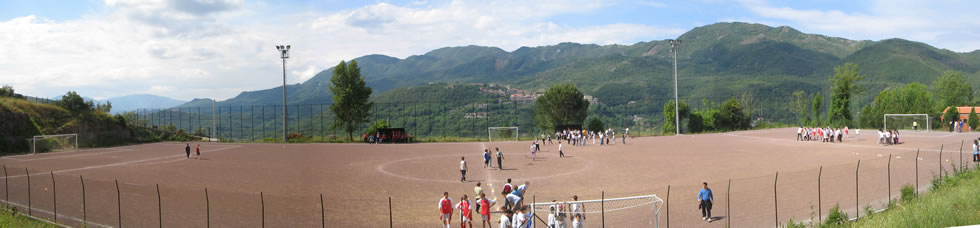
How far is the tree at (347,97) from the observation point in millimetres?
51156

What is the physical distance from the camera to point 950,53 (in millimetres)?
190125

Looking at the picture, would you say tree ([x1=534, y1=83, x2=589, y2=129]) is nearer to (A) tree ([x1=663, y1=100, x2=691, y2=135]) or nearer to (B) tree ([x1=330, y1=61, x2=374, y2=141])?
(A) tree ([x1=663, y1=100, x2=691, y2=135])

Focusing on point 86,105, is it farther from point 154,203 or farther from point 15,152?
point 154,203

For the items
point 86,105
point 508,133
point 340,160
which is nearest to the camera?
point 340,160

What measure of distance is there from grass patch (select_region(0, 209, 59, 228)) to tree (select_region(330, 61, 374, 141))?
117 ft

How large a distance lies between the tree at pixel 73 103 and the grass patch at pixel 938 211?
60.7 meters

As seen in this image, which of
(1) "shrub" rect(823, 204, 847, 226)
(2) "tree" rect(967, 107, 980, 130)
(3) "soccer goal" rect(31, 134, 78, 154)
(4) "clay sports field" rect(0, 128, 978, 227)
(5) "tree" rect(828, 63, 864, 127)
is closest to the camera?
(1) "shrub" rect(823, 204, 847, 226)

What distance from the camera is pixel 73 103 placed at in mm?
48844

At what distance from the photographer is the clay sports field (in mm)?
13938

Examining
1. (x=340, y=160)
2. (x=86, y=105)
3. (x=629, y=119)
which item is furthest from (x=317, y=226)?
(x=629, y=119)

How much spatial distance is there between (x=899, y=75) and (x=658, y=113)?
87.5 m

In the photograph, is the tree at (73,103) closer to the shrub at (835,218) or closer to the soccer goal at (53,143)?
the soccer goal at (53,143)

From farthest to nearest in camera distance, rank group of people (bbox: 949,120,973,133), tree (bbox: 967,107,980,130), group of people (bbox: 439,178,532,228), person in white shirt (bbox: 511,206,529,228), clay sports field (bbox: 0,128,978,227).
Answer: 1. tree (bbox: 967,107,980,130)
2. group of people (bbox: 949,120,973,133)
3. clay sports field (bbox: 0,128,978,227)
4. group of people (bbox: 439,178,532,228)
5. person in white shirt (bbox: 511,206,529,228)

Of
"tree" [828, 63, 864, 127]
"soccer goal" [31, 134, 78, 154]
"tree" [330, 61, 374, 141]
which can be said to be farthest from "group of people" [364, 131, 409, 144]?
"tree" [828, 63, 864, 127]
